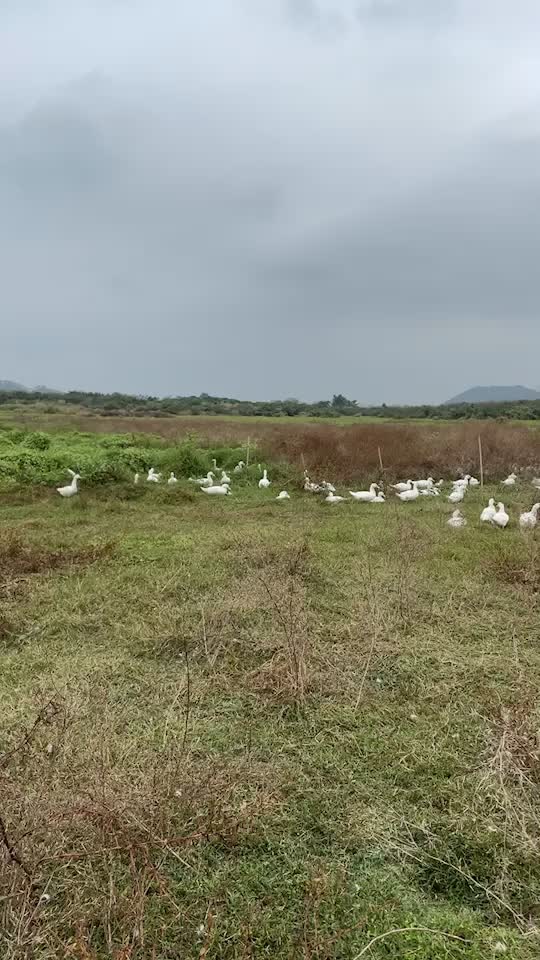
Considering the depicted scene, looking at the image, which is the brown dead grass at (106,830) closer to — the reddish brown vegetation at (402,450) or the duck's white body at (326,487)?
the duck's white body at (326,487)

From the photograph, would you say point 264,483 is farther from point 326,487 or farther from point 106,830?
point 106,830

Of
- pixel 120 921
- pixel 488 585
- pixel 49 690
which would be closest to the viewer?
pixel 120 921

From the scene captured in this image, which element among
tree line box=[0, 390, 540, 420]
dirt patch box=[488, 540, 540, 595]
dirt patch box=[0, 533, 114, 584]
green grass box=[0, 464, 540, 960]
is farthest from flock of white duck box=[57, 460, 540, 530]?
tree line box=[0, 390, 540, 420]

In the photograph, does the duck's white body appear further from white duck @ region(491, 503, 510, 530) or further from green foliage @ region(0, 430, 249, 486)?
white duck @ region(491, 503, 510, 530)

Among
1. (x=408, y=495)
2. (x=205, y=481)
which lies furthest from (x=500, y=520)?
(x=205, y=481)

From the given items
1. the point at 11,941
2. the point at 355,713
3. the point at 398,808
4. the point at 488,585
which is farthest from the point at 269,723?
the point at 488,585

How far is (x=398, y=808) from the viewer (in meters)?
3.36

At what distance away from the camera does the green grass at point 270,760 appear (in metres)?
2.64

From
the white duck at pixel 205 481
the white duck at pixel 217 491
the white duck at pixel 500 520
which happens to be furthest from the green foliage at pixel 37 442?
the white duck at pixel 500 520

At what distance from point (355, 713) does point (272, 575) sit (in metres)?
2.78

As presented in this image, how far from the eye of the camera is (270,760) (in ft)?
12.4

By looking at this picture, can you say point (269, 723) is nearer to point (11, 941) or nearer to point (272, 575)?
point (11, 941)

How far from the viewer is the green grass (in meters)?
2.64

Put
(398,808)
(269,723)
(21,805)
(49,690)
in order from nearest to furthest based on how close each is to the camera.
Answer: (21,805)
(398,808)
(269,723)
(49,690)
